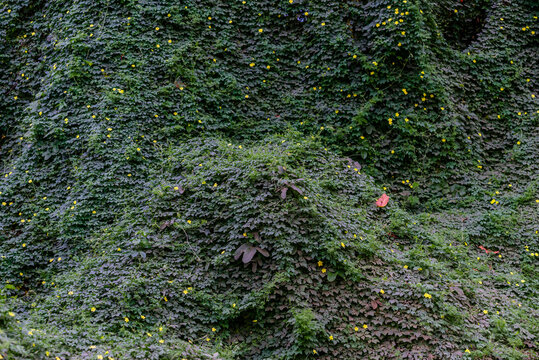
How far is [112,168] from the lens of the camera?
5.99 metres

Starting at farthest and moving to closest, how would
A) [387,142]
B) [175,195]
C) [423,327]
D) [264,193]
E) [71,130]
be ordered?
1. [387,142]
2. [71,130]
3. [175,195]
4. [264,193]
5. [423,327]

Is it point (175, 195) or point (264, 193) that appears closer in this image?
point (264, 193)

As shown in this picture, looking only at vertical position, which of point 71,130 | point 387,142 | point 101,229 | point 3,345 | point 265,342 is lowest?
point 387,142

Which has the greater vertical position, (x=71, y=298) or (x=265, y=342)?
(x=71, y=298)

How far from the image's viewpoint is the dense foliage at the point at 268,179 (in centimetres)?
441

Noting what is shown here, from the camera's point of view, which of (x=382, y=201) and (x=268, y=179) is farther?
(x=382, y=201)

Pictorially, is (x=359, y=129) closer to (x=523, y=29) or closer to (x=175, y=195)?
(x=175, y=195)

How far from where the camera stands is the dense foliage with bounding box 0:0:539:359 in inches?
173

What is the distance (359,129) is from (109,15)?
443cm

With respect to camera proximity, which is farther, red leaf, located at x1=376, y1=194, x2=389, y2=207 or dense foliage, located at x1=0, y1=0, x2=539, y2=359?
red leaf, located at x1=376, y1=194, x2=389, y2=207

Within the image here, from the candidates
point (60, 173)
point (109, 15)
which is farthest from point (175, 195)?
point (109, 15)

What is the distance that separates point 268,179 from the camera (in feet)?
16.9

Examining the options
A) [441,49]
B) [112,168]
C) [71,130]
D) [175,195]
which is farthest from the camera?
[441,49]

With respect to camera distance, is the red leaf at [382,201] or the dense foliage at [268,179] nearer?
the dense foliage at [268,179]
